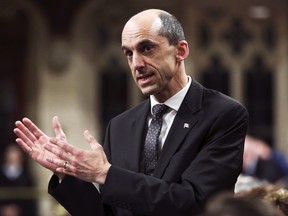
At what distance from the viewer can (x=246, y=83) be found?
11.6m

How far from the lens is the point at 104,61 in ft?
37.3

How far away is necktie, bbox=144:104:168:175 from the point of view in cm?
329

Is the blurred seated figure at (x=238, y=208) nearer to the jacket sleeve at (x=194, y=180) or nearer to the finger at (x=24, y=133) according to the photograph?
the jacket sleeve at (x=194, y=180)

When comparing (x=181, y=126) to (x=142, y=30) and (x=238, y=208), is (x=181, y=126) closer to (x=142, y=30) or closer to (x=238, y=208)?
(x=142, y=30)

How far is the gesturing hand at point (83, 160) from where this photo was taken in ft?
10.00

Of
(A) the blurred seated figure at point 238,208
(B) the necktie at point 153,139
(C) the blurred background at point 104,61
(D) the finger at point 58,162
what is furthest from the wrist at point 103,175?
(C) the blurred background at point 104,61

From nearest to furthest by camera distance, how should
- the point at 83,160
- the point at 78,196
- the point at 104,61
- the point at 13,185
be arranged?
the point at 83,160, the point at 78,196, the point at 13,185, the point at 104,61

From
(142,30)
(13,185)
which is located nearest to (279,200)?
(142,30)

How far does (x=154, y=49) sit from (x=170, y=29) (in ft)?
0.31

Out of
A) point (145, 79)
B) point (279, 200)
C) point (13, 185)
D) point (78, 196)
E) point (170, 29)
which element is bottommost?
point (13, 185)

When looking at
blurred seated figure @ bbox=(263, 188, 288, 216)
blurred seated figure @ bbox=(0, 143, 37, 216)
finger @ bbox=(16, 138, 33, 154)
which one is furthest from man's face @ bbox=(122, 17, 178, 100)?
blurred seated figure @ bbox=(0, 143, 37, 216)

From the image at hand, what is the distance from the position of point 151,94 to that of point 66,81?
26.1 feet

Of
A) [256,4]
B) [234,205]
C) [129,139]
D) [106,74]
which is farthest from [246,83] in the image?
[234,205]

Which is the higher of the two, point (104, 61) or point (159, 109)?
point (159, 109)
